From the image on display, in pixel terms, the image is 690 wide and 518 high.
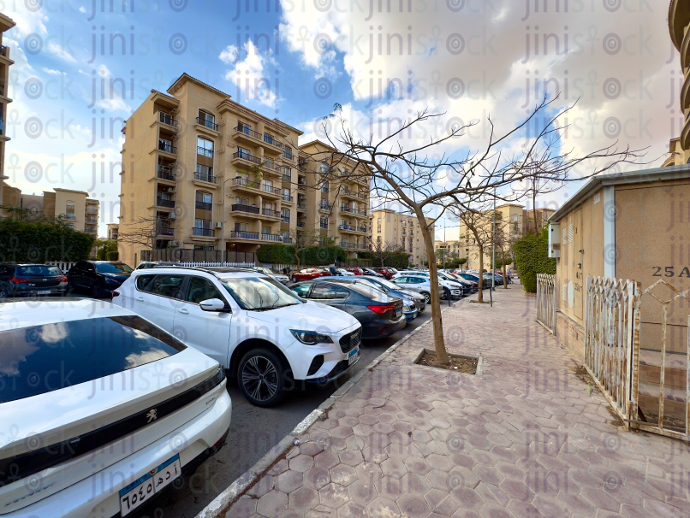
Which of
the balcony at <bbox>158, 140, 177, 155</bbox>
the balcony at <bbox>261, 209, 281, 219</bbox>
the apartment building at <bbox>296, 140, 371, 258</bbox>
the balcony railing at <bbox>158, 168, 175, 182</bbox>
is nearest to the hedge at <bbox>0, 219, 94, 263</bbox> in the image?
the balcony railing at <bbox>158, 168, 175, 182</bbox>

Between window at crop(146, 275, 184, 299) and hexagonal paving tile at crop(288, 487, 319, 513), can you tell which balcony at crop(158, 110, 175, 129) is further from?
hexagonal paving tile at crop(288, 487, 319, 513)

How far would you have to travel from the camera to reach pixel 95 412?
5.53ft

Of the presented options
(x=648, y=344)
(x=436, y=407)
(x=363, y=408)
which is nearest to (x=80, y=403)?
(x=363, y=408)

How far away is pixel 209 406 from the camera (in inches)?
95.0

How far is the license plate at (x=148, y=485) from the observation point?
5.66 ft

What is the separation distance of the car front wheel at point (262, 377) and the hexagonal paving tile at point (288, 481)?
1206 millimetres

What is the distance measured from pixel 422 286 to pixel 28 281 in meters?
15.0

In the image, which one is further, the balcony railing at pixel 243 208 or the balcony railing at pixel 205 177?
the balcony railing at pixel 243 208

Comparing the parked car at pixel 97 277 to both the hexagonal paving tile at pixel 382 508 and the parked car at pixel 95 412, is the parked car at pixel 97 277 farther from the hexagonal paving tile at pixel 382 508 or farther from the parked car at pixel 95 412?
the hexagonal paving tile at pixel 382 508

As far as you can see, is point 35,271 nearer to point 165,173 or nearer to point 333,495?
point 333,495

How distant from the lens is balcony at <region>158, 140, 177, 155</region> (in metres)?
27.4

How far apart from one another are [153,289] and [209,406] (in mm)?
3285

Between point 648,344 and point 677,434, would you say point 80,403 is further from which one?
point 648,344

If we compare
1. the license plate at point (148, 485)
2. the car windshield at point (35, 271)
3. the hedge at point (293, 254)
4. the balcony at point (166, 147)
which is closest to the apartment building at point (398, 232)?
the hedge at point (293, 254)
